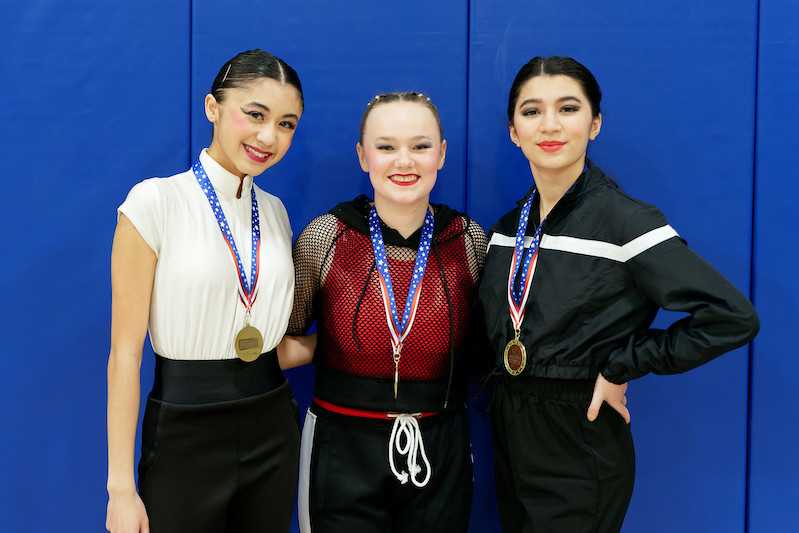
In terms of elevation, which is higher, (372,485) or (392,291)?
(392,291)

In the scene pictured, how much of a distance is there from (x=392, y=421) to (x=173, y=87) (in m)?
1.26

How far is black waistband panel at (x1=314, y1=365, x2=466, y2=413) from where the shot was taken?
65.7 inches

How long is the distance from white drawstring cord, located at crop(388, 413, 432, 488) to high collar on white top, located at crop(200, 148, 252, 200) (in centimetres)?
71

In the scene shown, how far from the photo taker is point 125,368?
1.44 meters

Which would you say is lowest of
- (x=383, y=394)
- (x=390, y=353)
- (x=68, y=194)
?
(x=383, y=394)

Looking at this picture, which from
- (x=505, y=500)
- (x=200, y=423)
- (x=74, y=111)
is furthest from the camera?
(x=74, y=111)

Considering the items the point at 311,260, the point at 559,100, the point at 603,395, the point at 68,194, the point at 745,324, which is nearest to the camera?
the point at 745,324

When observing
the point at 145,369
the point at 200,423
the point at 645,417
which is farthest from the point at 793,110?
the point at 145,369

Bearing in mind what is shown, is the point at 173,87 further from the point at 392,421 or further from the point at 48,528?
the point at 48,528

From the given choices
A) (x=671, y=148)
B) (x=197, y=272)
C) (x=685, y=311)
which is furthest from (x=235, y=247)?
(x=671, y=148)

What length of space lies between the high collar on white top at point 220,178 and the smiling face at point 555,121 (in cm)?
76

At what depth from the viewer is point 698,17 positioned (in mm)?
2014

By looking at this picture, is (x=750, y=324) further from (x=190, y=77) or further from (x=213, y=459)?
(x=190, y=77)

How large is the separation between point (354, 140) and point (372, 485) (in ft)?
3.48
